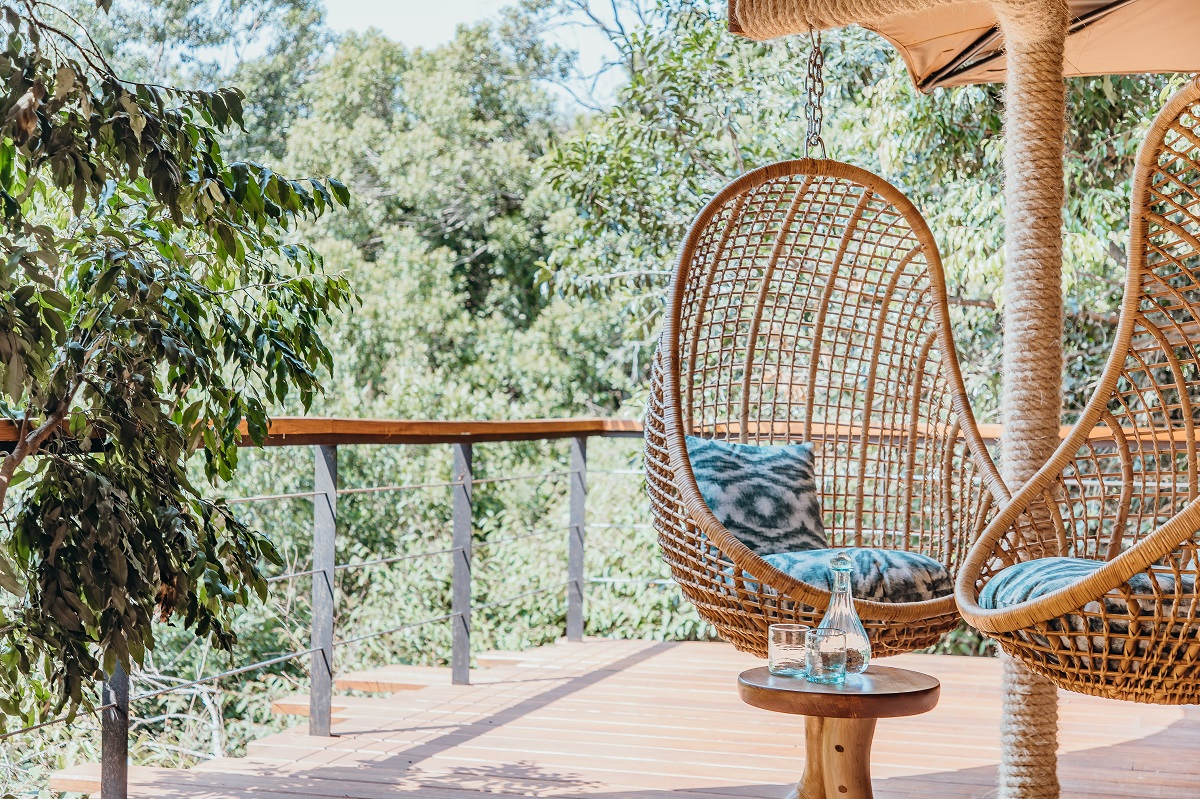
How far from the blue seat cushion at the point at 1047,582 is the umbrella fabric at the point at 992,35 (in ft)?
3.60

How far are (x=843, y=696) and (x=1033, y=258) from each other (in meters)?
0.95

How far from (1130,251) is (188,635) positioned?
18.7ft

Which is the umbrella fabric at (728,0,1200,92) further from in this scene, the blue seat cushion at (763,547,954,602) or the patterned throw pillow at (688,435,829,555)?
the blue seat cushion at (763,547,954,602)

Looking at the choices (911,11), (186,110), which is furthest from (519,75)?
(186,110)

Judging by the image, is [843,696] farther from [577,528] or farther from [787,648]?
[577,528]

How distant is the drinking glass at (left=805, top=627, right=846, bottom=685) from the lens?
5.99ft

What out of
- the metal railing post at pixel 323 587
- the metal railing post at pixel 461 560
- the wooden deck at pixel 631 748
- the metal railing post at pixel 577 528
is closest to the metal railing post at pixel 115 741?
the wooden deck at pixel 631 748

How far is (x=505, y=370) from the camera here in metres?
8.74

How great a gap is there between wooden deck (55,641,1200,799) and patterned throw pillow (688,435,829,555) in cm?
51

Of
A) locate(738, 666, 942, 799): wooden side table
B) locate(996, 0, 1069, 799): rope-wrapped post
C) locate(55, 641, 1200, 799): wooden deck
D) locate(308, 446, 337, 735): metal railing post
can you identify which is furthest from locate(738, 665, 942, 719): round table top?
locate(308, 446, 337, 735): metal railing post

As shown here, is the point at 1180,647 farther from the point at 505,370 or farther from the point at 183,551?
the point at 505,370

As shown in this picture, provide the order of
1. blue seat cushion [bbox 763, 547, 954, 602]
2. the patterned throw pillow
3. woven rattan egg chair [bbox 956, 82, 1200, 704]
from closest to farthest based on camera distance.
A: woven rattan egg chair [bbox 956, 82, 1200, 704]
blue seat cushion [bbox 763, 547, 954, 602]
the patterned throw pillow

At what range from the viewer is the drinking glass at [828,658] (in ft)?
5.99

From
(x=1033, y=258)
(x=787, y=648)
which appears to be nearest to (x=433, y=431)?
(x=787, y=648)
